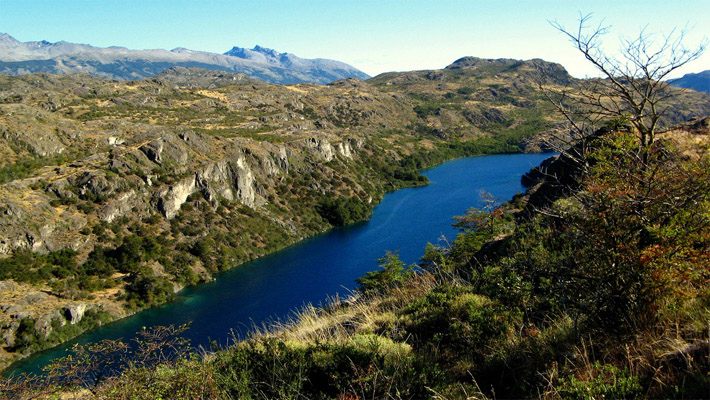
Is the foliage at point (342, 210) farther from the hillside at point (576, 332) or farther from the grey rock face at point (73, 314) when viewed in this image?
the hillside at point (576, 332)

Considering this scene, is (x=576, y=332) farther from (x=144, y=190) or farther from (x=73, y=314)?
(x=144, y=190)

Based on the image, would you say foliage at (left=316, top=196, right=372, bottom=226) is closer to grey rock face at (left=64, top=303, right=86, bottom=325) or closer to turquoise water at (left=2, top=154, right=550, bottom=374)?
turquoise water at (left=2, top=154, right=550, bottom=374)

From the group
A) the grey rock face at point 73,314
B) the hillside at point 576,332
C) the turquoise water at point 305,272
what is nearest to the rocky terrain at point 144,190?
the grey rock face at point 73,314

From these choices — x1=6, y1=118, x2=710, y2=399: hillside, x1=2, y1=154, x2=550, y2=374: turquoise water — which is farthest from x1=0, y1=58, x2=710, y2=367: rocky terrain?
x1=6, y1=118, x2=710, y2=399: hillside

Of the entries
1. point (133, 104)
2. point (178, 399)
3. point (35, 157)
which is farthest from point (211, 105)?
point (178, 399)

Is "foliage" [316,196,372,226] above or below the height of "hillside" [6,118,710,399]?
below

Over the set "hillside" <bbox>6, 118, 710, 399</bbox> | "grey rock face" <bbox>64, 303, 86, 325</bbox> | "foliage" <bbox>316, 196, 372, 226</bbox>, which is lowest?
"grey rock face" <bbox>64, 303, 86, 325</bbox>

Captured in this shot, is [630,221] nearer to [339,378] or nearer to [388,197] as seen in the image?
[339,378]
